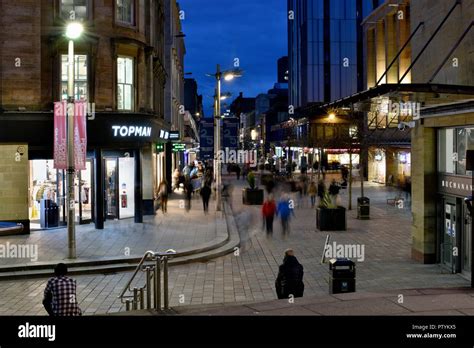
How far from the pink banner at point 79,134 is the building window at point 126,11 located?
22.1ft

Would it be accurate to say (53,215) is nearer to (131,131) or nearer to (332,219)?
(131,131)

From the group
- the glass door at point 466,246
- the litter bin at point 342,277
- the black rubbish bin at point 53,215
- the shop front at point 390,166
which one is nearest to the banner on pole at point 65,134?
the black rubbish bin at point 53,215

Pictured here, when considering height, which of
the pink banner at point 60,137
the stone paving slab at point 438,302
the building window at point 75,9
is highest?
the building window at point 75,9

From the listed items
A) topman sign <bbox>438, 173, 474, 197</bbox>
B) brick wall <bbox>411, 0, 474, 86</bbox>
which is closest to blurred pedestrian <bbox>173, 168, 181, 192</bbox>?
brick wall <bbox>411, 0, 474, 86</bbox>

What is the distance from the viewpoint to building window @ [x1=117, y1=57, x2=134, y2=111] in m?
23.7

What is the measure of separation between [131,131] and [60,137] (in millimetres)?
5317

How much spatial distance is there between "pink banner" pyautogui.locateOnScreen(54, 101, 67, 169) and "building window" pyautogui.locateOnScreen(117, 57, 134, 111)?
512 centimetres

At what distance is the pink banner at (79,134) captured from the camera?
59.0ft

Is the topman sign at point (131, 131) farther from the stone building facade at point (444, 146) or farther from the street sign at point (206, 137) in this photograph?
the stone building facade at point (444, 146)

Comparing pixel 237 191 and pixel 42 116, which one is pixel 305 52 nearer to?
pixel 237 191

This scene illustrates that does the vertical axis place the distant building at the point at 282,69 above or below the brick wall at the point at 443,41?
above

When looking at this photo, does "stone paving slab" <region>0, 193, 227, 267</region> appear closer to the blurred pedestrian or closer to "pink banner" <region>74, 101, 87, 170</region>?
"pink banner" <region>74, 101, 87, 170</region>

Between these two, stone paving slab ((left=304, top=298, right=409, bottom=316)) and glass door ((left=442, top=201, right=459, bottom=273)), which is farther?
glass door ((left=442, top=201, right=459, bottom=273))
